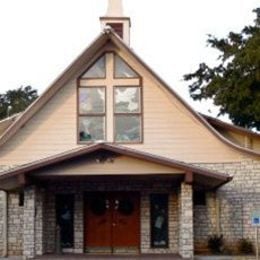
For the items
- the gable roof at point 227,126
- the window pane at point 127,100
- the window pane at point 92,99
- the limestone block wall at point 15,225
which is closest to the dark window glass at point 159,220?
the window pane at point 127,100

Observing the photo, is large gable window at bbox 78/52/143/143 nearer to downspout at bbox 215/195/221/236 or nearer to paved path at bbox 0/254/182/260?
downspout at bbox 215/195/221/236

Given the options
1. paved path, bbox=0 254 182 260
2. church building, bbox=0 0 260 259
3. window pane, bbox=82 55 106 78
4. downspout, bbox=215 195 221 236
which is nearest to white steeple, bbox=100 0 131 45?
window pane, bbox=82 55 106 78

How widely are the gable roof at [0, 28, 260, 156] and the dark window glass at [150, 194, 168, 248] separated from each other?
9.06 feet

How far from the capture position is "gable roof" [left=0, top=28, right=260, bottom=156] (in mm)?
23859

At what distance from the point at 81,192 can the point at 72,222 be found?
1.01m

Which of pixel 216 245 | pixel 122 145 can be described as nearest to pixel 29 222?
pixel 122 145

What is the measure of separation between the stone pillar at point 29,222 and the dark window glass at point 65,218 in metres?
2.49

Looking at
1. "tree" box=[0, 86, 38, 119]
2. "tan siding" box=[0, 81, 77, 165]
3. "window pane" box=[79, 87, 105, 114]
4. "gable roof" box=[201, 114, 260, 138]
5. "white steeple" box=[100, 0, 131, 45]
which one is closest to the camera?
"tan siding" box=[0, 81, 77, 165]

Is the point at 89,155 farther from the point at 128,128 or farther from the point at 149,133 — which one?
the point at 149,133

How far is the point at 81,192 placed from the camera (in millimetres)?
24422

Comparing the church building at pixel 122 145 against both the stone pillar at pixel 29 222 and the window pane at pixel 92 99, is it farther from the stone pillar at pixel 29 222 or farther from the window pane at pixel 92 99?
the stone pillar at pixel 29 222

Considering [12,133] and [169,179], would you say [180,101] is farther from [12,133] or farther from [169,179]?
[12,133]

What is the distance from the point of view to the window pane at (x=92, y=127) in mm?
24375

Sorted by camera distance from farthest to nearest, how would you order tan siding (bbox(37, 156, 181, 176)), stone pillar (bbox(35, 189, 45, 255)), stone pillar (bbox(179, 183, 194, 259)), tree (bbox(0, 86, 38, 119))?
tree (bbox(0, 86, 38, 119))
stone pillar (bbox(35, 189, 45, 255))
tan siding (bbox(37, 156, 181, 176))
stone pillar (bbox(179, 183, 194, 259))
